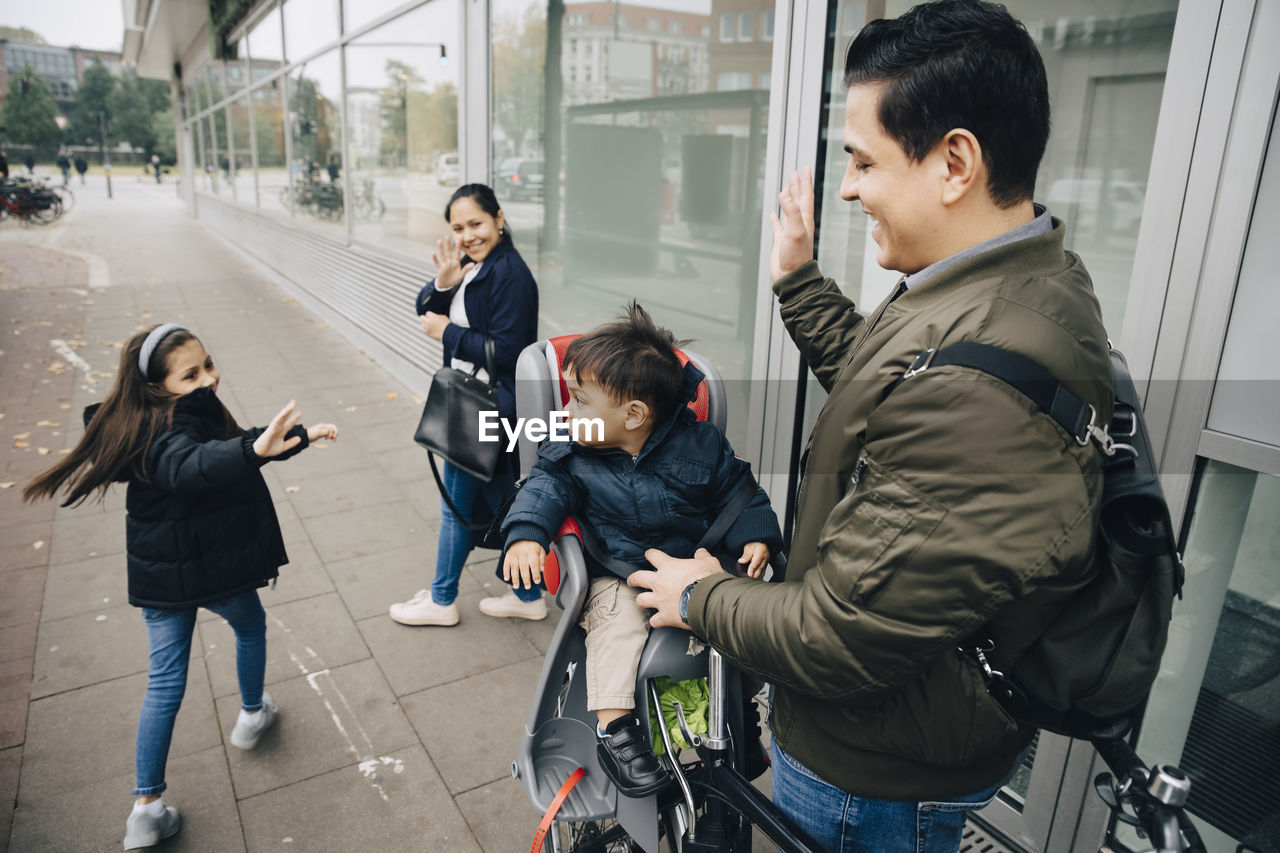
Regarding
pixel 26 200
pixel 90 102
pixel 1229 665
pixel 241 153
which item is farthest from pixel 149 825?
pixel 90 102

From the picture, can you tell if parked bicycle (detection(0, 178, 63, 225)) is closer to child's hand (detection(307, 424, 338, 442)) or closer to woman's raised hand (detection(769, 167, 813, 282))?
child's hand (detection(307, 424, 338, 442))

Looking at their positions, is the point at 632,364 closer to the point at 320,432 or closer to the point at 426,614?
the point at 320,432

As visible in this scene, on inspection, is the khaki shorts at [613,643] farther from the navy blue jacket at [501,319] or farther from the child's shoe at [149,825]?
the child's shoe at [149,825]

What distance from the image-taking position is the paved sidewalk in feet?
8.71

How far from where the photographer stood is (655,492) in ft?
6.42

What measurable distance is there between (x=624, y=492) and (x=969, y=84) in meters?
1.16

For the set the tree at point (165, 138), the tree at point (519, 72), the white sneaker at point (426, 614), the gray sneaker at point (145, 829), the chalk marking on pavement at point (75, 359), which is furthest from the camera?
the tree at point (165, 138)

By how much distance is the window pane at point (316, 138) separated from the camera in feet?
32.9

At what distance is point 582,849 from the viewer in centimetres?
207

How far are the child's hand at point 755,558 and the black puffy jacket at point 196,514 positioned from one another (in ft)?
4.72

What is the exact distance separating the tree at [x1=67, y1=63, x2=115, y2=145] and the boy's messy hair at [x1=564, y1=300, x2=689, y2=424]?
324 ft

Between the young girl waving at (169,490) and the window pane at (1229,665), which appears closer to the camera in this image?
the window pane at (1229,665)

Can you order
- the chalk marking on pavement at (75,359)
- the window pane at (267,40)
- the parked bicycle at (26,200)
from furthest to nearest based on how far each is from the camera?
the parked bicycle at (26,200)
the window pane at (267,40)
the chalk marking on pavement at (75,359)

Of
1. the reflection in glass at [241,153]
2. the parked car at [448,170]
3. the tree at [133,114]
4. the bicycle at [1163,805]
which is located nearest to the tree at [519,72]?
the parked car at [448,170]
